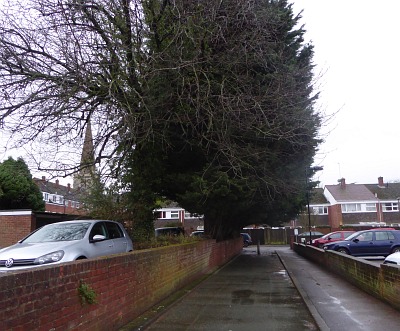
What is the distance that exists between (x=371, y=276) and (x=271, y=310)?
3106 mm

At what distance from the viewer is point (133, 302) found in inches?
284

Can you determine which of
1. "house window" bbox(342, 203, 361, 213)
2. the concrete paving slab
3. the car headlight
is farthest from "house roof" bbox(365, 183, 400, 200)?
the car headlight

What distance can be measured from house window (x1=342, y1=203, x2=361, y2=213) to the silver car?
53191mm

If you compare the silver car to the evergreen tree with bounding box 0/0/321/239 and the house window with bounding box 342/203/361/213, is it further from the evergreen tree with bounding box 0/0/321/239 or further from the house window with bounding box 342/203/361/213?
the house window with bounding box 342/203/361/213

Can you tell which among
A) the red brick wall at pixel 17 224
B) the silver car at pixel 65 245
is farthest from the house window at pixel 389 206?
the silver car at pixel 65 245

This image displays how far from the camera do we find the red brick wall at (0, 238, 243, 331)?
157 inches

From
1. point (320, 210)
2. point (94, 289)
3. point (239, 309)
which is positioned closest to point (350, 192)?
point (320, 210)

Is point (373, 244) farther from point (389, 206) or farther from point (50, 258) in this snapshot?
point (389, 206)

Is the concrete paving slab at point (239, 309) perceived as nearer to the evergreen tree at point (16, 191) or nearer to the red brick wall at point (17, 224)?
the red brick wall at point (17, 224)

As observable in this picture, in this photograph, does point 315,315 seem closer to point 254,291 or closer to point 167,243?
point 254,291

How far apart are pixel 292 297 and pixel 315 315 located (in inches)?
86.3

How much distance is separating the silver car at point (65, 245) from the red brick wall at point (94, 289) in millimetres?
1201

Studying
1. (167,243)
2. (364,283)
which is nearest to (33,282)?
(167,243)

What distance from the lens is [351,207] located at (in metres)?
58.9
